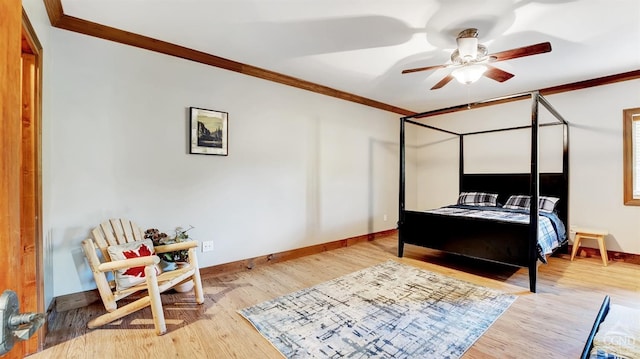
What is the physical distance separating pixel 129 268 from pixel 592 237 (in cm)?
524

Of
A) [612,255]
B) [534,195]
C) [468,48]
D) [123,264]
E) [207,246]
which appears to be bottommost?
[612,255]

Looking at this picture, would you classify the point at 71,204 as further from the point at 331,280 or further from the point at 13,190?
the point at 331,280

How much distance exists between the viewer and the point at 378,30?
103 inches

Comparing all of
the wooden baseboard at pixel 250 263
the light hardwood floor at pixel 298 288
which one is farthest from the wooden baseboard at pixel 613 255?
the wooden baseboard at pixel 250 263

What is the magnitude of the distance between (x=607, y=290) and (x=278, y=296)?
327 cm

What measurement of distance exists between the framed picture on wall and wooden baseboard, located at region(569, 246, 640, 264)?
502 centimetres

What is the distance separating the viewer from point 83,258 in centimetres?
247

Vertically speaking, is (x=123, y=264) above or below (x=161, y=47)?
below

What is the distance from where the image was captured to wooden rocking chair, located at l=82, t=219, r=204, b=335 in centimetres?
209

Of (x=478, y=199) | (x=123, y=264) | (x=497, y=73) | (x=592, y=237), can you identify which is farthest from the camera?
(x=478, y=199)

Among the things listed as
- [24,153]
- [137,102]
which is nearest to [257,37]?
[137,102]

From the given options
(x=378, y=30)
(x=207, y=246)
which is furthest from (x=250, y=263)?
(x=378, y=30)

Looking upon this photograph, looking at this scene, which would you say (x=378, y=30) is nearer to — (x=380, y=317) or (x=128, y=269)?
(x=380, y=317)

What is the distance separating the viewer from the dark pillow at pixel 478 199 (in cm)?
454
